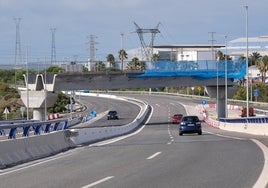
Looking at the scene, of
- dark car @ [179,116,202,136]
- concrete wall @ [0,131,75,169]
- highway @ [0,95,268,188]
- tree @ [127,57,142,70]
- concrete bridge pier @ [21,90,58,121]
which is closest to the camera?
highway @ [0,95,268,188]

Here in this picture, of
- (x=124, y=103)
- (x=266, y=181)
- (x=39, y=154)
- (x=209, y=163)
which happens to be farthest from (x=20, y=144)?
(x=124, y=103)

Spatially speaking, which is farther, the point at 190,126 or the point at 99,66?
the point at 99,66

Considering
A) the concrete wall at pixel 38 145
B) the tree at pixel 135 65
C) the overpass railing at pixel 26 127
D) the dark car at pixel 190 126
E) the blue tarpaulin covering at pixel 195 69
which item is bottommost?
the dark car at pixel 190 126

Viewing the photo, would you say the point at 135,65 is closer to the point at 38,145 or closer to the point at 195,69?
the point at 195,69

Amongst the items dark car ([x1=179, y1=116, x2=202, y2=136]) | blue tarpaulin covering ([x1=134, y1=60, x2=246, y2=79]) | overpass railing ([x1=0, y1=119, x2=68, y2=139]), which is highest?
blue tarpaulin covering ([x1=134, y1=60, x2=246, y2=79])

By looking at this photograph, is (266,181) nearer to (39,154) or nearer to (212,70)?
(39,154)

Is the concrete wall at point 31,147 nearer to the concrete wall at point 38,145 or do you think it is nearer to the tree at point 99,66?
the concrete wall at point 38,145

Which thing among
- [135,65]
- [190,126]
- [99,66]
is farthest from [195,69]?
[135,65]

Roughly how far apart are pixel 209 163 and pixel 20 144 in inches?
296

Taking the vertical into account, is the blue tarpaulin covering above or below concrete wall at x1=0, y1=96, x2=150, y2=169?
above

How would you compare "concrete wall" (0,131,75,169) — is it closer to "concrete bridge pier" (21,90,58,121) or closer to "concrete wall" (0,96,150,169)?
"concrete wall" (0,96,150,169)

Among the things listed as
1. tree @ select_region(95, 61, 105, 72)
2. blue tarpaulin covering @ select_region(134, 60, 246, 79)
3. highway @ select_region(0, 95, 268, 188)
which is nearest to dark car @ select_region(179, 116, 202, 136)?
highway @ select_region(0, 95, 268, 188)

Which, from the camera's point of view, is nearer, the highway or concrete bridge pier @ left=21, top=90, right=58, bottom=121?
the highway

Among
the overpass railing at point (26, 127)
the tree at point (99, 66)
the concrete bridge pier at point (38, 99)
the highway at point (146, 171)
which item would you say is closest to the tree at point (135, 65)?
the tree at point (99, 66)
